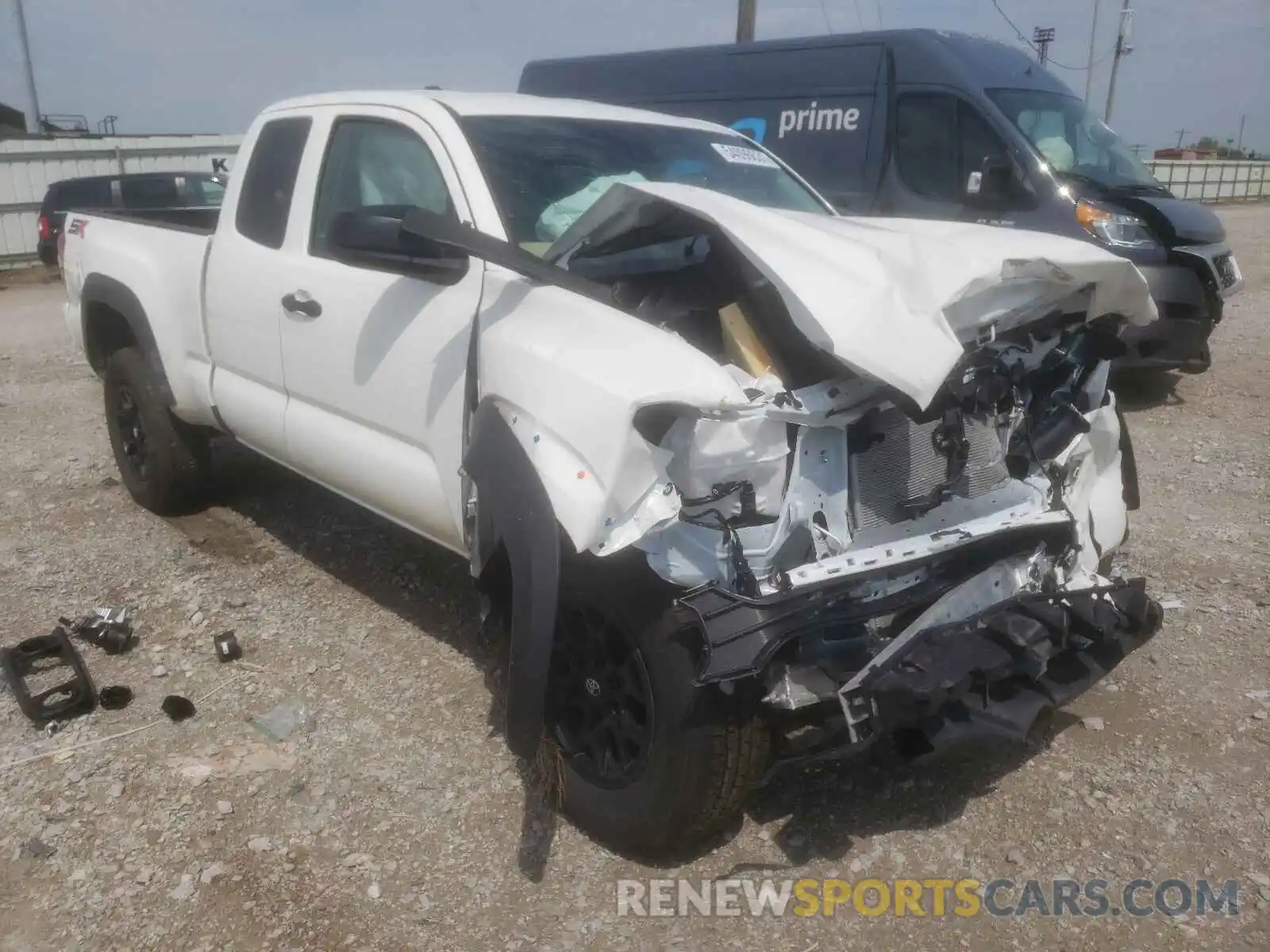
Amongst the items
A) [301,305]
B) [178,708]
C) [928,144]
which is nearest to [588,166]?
[301,305]

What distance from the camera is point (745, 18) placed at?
13.6 metres

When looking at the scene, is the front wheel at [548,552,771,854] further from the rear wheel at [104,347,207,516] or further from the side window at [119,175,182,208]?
the side window at [119,175,182,208]

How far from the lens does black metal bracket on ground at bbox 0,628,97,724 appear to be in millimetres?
3342

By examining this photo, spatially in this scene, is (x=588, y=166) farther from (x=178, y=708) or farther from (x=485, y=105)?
(x=178, y=708)

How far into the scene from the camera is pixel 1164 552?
4.52 meters

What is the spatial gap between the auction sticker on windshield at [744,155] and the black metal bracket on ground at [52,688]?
294cm

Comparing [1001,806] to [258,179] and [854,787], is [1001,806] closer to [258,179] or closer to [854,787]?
[854,787]

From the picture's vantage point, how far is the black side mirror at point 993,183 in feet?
22.2

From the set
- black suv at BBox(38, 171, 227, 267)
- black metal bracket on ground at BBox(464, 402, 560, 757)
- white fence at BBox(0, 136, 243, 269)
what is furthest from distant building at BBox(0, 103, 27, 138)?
black metal bracket on ground at BBox(464, 402, 560, 757)

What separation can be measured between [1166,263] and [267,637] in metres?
6.04

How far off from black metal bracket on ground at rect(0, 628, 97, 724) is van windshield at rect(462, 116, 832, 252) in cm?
205

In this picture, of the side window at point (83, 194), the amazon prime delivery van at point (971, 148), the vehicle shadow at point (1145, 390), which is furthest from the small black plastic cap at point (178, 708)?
the side window at point (83, 194)

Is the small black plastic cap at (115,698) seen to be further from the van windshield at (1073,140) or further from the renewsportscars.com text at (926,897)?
the van windshield at (1073,140)

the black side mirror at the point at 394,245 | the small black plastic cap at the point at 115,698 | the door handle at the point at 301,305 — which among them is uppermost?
the black side mirror at the point at 394,245
